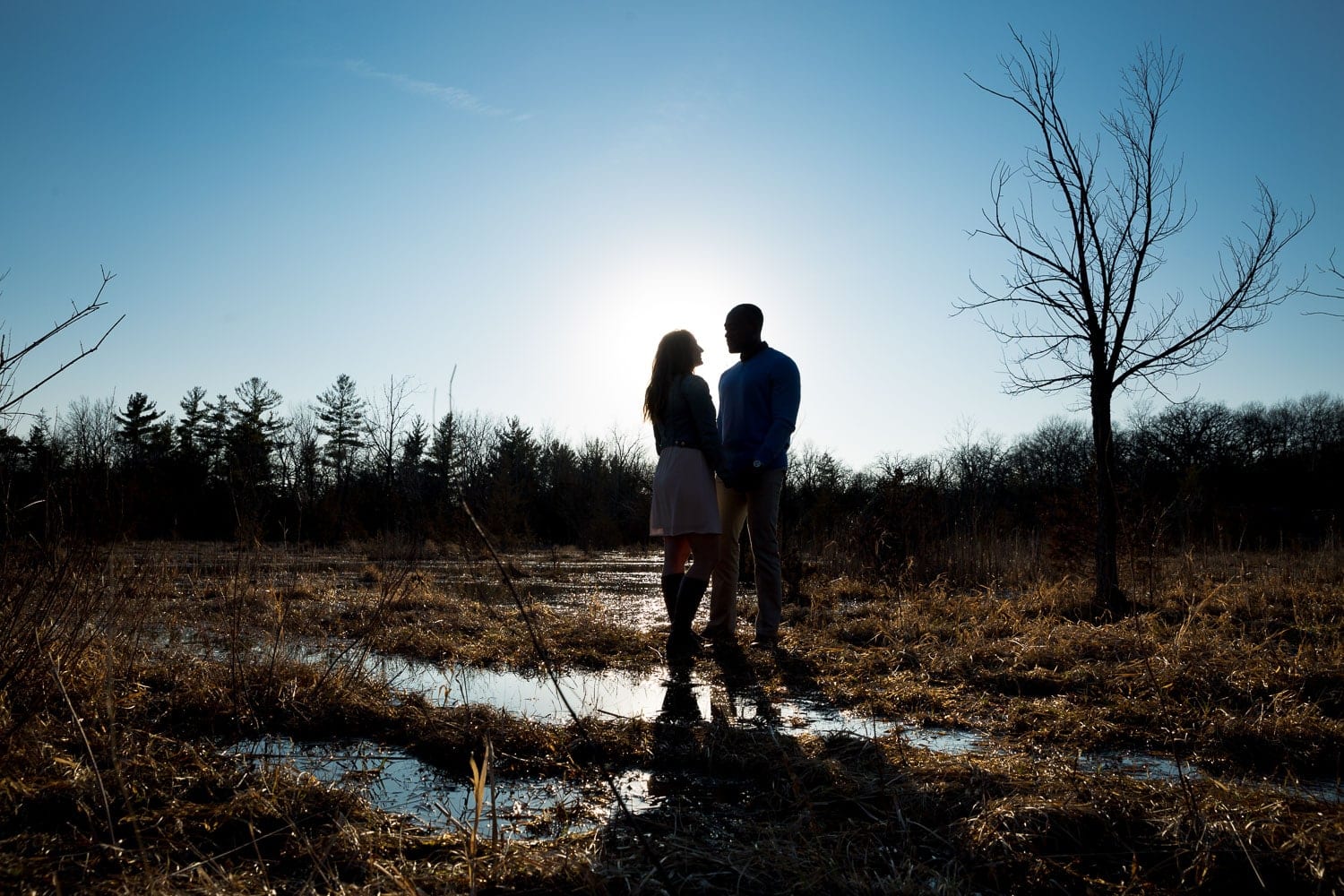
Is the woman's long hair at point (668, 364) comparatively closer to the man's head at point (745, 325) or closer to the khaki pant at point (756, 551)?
the man's head at point (745, 325)

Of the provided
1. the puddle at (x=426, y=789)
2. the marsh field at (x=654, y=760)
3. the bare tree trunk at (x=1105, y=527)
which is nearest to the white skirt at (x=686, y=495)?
the marsh field at (x=654, y=760)

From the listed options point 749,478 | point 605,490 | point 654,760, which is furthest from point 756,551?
point 605,490

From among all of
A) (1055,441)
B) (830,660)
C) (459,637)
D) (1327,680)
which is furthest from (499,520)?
(1055,441)

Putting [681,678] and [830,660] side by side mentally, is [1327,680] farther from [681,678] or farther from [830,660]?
[681,678]

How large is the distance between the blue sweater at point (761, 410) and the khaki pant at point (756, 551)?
19 centimetres

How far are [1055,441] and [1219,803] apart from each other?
79513 mm

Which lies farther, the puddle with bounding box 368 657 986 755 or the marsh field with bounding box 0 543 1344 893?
the puddle with bounding box 368 657 986 755

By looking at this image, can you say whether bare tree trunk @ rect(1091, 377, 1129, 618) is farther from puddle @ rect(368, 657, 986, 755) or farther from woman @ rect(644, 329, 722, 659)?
puddle @ rect(368, 657, 986, 755)

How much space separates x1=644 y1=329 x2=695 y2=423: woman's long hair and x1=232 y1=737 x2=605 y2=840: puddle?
302cm

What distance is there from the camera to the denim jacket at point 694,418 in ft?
18.0

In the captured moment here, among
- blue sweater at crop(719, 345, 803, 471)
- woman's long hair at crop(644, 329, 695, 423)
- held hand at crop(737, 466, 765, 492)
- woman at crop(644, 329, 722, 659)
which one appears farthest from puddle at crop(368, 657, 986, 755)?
woman's long hair at crop(644, 329, 695, 423)

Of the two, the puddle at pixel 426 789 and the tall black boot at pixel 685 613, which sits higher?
the tall black boot at pixel 685 613

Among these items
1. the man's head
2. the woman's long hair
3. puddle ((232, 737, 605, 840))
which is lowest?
puddle ((232, 737, 605, 840))

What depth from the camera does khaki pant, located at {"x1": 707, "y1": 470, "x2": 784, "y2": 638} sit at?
5.65m
